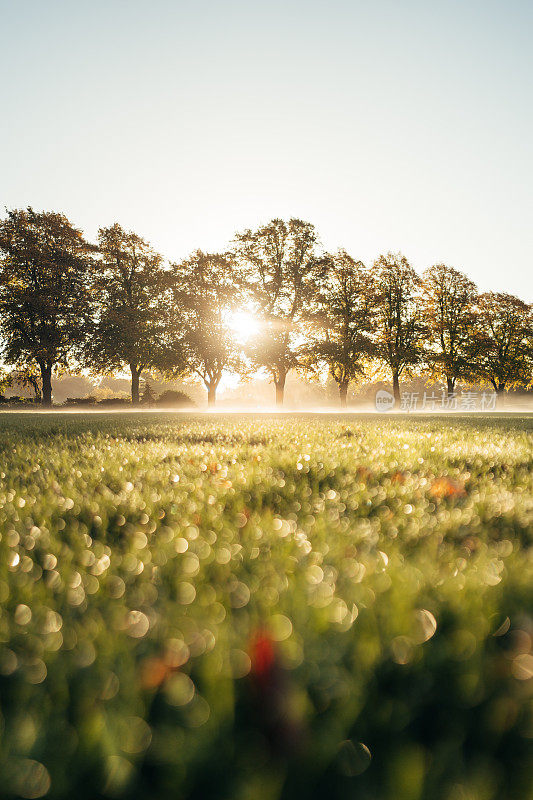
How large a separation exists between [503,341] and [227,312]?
100 ft

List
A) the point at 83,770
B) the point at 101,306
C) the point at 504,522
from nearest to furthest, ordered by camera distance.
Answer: the point at 83,770 → the point at 504,522 → the point at 101,306

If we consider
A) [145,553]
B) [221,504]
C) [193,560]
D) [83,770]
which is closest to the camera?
[83,770]

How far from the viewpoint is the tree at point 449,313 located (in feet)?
153

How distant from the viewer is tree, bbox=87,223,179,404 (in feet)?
127

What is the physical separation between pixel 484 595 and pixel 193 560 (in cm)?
90

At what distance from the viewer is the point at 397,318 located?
46.1m

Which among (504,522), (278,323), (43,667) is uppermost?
(278,323)

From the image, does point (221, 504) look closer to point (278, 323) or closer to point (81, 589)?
point (81, 589)

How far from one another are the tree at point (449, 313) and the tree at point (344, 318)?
6.36 meters

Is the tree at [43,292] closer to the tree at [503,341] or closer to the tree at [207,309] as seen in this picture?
the tree at [207,309]

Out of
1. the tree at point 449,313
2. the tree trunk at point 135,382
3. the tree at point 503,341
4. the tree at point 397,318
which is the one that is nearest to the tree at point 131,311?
the tree trunk at point 135,382

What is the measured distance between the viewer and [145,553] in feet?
5.75

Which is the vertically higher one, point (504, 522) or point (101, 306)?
point (101, 306)

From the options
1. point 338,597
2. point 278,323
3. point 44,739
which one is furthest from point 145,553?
point 278,323
